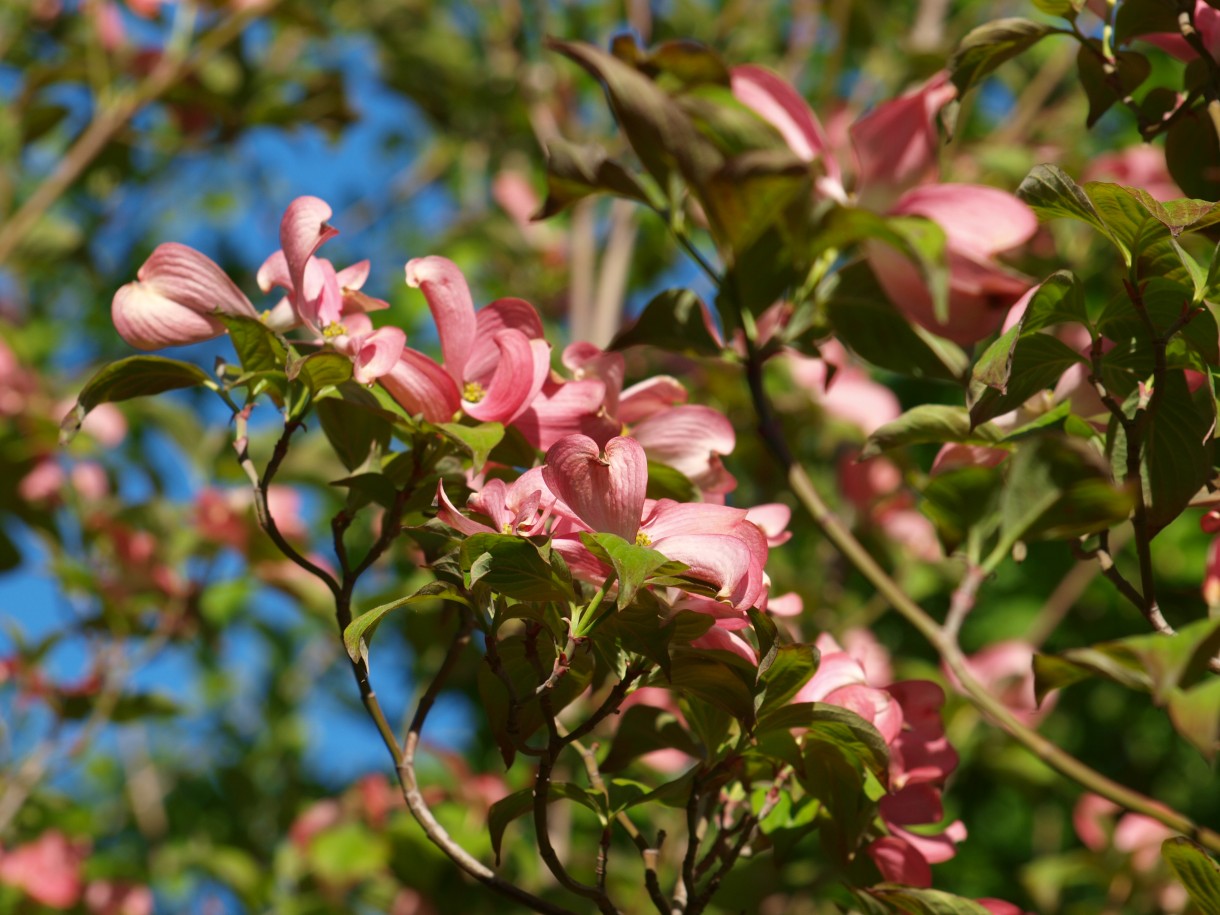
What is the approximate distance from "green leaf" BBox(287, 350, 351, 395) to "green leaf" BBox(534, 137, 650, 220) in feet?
0.54

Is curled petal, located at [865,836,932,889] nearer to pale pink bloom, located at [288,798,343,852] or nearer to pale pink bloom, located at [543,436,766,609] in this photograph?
pale pink bloom, located at [543,436,766,609]

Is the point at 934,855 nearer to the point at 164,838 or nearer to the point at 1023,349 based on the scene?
the point at 1023,349

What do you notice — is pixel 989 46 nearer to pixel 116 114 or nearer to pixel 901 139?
pixel 901 139

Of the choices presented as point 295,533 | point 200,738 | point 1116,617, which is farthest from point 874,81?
point 200,738

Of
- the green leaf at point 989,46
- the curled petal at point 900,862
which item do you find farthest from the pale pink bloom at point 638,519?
the green leaf at point 989,46

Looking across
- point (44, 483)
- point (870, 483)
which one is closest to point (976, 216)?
point (870, 483)

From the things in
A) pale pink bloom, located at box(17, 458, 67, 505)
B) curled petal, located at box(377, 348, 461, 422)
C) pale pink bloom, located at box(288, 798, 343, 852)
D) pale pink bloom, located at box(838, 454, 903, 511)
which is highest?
curled petal, located at box(377, 348, 461, 422)

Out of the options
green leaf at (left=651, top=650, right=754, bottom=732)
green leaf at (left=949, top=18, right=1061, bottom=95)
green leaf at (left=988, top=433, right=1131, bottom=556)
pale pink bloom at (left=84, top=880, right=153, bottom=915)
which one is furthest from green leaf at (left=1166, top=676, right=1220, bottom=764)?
pale pink bloom at (left=84, top=880, right=153, bottom=915)

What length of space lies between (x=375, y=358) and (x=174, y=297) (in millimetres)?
111

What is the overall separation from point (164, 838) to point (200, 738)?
51 cm

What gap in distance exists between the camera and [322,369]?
539 mm

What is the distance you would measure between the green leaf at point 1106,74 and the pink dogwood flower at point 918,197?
71 mm

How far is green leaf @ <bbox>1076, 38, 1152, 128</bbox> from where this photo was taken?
0.66m

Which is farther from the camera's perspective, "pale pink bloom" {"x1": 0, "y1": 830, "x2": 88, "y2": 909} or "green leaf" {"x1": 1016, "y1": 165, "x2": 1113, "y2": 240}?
"pale pink bloom" {"x1": 0, "y1": 830, "x2": 88, "y2": 909}
